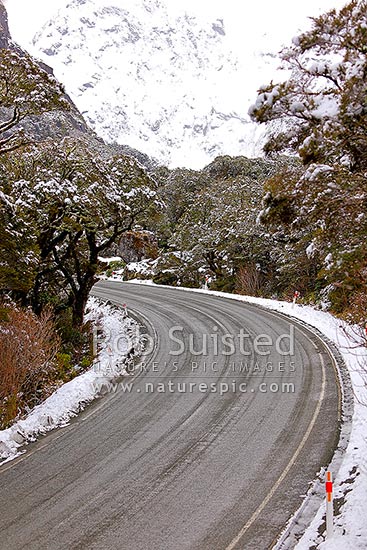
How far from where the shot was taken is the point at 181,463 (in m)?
8.83

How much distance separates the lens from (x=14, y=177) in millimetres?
16062

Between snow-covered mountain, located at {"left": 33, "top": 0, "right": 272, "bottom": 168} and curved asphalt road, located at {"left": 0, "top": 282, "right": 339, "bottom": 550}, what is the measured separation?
4341 inches

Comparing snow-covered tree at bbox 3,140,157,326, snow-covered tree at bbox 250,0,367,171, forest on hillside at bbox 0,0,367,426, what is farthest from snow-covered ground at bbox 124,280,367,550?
snow-covered tree at bbox 3,140,157,326

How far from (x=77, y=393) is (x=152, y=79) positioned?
550 ft

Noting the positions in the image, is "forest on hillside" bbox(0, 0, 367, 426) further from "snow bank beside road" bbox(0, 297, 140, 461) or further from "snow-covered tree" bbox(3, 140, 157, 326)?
"snow bank beside road" bbox(0, 297, 140, 461)

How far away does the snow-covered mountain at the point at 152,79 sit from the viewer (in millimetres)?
138125

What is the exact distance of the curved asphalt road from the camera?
22.7ft

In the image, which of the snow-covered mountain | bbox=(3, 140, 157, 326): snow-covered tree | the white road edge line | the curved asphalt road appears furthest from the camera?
the snow-covered mountain

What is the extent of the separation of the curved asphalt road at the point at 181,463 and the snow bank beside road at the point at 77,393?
325 millimetres

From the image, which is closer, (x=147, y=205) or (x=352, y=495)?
(x=352, y=495)

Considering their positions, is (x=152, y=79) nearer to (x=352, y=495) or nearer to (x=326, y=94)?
(x=326, y=94)

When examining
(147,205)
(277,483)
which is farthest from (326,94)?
(147,205)

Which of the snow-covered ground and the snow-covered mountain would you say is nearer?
the snow-covered ground

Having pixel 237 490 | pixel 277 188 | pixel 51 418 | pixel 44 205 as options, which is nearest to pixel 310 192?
pixel 277 188
